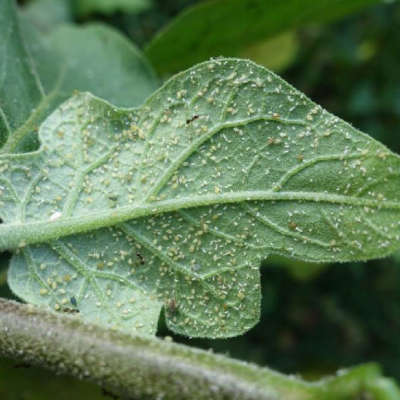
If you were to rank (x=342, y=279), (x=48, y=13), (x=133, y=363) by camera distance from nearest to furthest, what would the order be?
(x=133, y=363)
(x=48, y=13)
(x=342, y=279)

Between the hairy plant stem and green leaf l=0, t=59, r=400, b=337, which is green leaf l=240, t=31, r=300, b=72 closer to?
green leaf l=0, t=59, r=400, b=337

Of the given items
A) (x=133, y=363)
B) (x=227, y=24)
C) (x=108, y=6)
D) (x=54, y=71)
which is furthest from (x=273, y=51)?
(x=133, y=363)

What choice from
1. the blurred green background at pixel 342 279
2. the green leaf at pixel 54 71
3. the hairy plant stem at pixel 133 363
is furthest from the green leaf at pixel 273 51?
the hairy plant stem at pixel 133 363

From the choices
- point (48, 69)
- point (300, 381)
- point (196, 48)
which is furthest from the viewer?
point (196, 48)

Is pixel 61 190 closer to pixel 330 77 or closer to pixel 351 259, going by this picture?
pixel 351 259

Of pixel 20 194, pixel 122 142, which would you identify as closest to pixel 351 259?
pixel 122 142

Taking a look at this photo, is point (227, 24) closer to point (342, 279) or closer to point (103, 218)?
point (103, 218)
